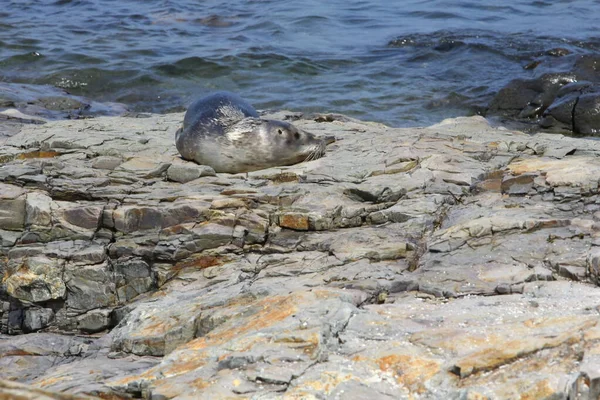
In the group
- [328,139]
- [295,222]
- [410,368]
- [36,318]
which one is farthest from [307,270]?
[328,139]

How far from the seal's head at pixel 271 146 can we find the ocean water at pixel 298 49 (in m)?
5.05

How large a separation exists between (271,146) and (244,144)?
0.82 feet

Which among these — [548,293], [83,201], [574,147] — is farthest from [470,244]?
[83,201]

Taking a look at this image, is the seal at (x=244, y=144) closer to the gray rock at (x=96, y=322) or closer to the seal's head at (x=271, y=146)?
the seal's head at (x=271, y=146)

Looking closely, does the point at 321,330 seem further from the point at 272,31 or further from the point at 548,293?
the point at 272,31

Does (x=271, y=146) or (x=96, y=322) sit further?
(x=271, y=146)

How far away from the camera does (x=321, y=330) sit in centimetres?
411

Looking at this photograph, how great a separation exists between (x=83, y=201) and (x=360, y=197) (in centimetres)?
212

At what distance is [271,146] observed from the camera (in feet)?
25.7

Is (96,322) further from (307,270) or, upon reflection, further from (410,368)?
(410,368)

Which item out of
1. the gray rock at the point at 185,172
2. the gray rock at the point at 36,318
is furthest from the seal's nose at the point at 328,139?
the gray rock at the point at 36,318

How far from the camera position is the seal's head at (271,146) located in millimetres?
7746

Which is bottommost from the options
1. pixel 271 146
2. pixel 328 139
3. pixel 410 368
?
pixel 328 139

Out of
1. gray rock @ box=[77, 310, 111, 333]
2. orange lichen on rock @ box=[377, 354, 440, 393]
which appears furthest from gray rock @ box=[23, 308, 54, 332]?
orange lichen on rock @ box=[377, 354, 440, 393]
